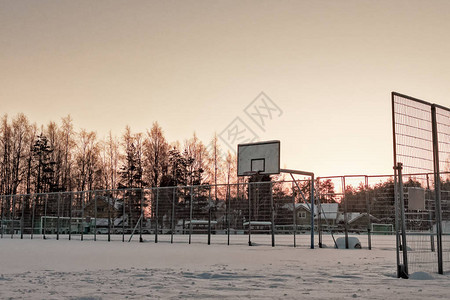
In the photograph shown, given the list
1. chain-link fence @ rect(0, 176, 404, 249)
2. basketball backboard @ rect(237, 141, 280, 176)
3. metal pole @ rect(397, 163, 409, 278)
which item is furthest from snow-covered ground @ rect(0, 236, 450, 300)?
basketball backboard @ rect(237, 141, 280, 176)

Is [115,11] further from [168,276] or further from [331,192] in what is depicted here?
[168,276]

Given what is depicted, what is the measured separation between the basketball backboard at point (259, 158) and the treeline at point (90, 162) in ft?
93.4

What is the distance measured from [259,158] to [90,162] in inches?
1259

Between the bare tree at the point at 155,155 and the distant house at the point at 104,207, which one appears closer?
the distant house at the point at 104,207

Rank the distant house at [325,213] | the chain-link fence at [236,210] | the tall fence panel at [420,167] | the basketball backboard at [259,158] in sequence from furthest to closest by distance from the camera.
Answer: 1. the basketball backboard at [259,158]
2. the distant house at [325,213]
3. the chain-link fence at [236,210]
4. the tall fence panel at [420,167]

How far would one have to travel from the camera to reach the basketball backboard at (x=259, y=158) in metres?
16.8

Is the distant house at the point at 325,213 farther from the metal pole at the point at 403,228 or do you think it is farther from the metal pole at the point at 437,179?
the metal pole at the point at 403,228

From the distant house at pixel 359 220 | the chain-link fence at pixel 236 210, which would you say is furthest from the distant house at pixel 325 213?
the distant house at pixel 359 220

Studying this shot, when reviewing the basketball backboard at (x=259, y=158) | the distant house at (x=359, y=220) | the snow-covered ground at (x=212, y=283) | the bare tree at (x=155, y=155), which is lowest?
the snow-covered ground at (x=212, y=283)

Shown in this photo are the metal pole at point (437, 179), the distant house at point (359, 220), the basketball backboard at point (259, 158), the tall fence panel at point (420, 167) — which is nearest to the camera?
the tall fence panel at point (420, 167)

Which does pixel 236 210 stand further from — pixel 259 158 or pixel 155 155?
pixel 155 155

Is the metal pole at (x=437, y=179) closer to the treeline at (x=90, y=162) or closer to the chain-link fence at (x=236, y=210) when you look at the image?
the chain-link fence at (x=236, y=210)

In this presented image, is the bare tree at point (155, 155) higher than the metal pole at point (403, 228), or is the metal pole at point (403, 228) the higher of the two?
the bare tree at point (155, 155)

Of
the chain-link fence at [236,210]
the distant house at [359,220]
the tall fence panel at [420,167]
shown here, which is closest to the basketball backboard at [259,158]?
the chain-link fence at [236,210]
